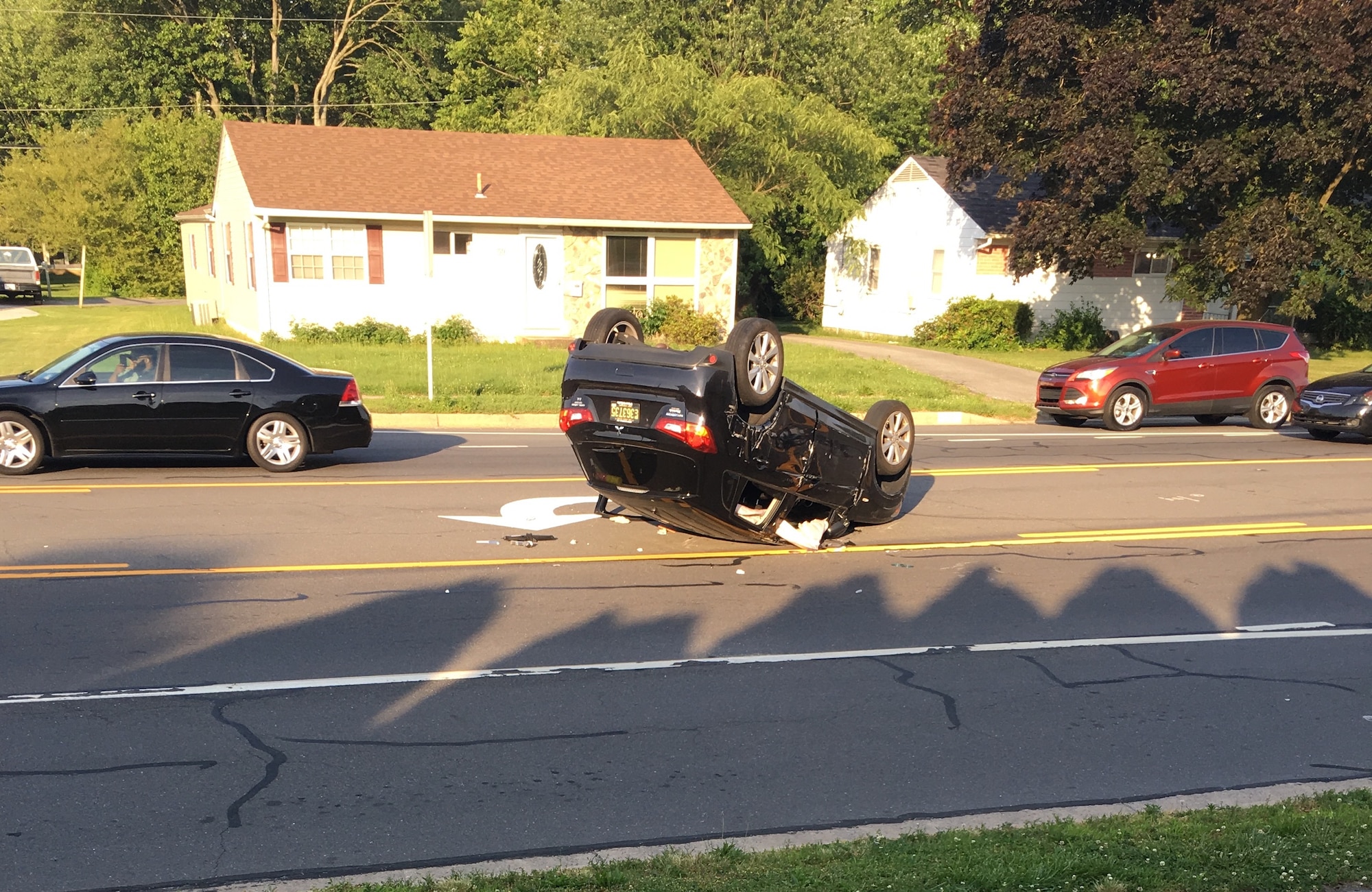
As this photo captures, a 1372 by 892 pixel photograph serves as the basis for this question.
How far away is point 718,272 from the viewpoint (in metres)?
30.6

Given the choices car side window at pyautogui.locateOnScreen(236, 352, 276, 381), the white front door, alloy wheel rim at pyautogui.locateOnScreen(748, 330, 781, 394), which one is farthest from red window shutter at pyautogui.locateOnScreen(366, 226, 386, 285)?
alloy wheel rim at pyautogui.locateOnScreen(748, 330, 781, 394)

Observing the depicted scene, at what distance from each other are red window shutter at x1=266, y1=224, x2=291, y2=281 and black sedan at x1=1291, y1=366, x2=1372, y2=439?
21.8 meters

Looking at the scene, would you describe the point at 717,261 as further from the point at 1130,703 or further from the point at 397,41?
the point at 397,41

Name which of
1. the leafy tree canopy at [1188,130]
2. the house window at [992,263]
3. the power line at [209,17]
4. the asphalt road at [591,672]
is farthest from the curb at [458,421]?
the power line at [209,17]

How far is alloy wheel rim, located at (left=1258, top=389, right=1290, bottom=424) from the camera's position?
63.4 feet

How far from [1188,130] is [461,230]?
17.4 metres

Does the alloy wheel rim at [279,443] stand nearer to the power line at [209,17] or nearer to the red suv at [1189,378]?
the red suv at [1189,378]

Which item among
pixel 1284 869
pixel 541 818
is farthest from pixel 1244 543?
pixel 541 818

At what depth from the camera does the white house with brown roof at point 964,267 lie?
107 ft

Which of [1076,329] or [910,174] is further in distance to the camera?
[910,174]

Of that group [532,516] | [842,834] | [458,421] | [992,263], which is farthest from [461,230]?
[842,834]

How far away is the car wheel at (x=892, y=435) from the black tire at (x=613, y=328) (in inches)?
94.4

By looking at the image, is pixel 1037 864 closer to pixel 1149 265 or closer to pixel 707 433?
pixel 707 433

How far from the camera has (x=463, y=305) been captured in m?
29.1
